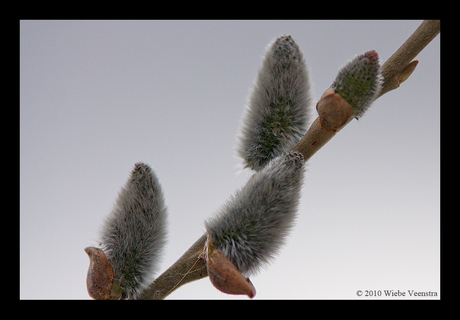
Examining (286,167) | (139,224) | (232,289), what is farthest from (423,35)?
(139,224)

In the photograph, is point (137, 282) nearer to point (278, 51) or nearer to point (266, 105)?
point (266, 105)

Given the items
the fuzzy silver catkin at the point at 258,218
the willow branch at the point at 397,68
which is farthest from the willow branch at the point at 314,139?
the fuzzy silver catkin at the point at 258,218

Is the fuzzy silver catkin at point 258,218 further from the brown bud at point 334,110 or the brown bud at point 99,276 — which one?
the brown bud at point 99,276

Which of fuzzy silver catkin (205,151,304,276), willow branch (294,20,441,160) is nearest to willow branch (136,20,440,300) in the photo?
willow branch (294,20,441,160)

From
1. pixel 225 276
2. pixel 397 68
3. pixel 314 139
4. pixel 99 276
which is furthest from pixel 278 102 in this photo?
pixel 99 276

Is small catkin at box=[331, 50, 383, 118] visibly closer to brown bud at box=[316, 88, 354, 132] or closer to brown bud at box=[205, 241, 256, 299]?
brown bud at box=[316, 88, 354, 132]

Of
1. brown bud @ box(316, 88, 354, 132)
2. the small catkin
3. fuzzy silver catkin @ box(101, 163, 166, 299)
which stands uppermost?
the small catkin
